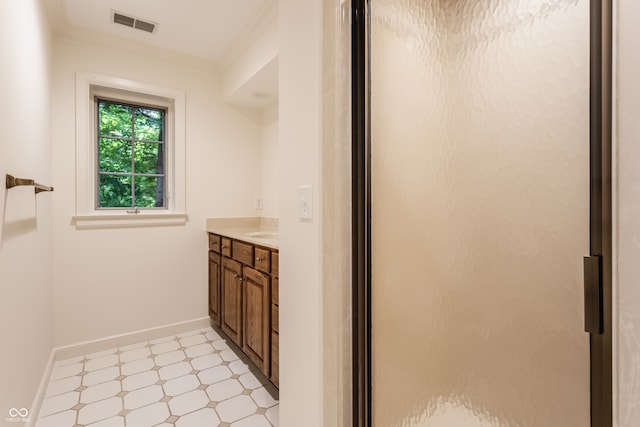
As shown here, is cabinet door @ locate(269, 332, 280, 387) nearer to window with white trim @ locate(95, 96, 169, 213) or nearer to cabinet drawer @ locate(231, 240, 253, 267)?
cabinet drawer @ locate(231, 240, 253, 267)

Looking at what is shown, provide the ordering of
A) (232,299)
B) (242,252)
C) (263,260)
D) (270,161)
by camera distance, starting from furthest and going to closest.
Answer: (270,161) → (232,299) → (242,252) → (263,260)

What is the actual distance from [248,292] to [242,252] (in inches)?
11.2

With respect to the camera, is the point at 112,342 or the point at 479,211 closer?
the point at 479,211

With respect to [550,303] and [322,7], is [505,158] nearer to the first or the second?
[550,303]

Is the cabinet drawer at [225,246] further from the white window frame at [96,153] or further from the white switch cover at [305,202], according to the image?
the white switch cover at [305,202]

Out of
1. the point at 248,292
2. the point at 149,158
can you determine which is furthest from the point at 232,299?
the point at 149,158

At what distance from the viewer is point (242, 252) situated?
2.22 meters

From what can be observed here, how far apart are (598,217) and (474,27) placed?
495 millimetres

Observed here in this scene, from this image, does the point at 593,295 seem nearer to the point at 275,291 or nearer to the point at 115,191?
the point at 275,291

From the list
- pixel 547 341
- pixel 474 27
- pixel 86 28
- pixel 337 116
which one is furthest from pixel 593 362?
pixel 86 28

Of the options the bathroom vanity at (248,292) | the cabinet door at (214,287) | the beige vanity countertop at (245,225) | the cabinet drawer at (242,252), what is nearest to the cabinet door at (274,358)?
the bathroom vanity at (248,292)

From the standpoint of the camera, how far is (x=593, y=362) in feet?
1.78

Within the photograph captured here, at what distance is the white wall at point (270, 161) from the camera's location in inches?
120

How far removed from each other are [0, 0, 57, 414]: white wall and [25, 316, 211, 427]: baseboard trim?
0.14 m
